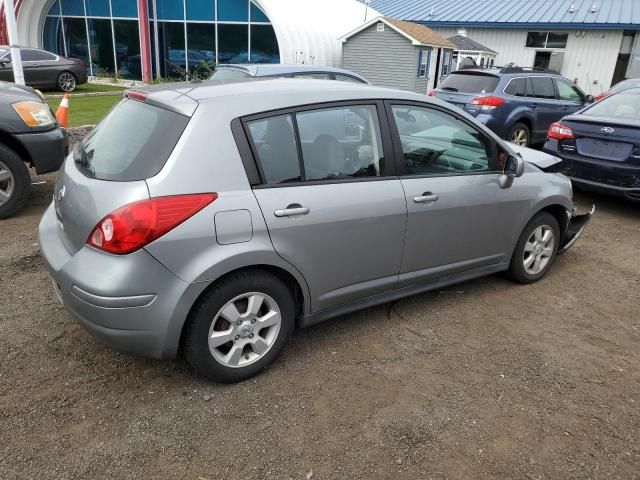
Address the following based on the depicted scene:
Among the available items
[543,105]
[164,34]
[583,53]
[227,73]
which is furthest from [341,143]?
[583,53]

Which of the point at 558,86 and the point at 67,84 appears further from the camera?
the point at 67,84

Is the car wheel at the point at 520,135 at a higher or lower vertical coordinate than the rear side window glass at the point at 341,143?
lower

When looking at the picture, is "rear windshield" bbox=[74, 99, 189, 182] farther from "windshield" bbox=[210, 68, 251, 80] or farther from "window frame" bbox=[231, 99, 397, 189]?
"windshield" bbox=[210, 68, 251, 80]

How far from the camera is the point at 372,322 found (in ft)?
12.6

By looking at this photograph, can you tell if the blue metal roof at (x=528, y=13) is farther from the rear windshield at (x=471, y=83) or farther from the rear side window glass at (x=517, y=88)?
the rear windshield at (x=471, y=83)

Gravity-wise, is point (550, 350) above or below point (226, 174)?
below

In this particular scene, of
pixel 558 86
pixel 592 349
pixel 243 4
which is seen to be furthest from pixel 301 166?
pixel 243 4

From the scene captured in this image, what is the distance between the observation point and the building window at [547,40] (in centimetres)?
2203

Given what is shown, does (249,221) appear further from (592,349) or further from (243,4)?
(243,4)

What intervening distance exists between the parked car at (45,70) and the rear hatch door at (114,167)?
49.3ft

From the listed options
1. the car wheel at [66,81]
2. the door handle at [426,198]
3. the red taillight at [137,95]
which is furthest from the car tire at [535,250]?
the car wheel at [66,81]

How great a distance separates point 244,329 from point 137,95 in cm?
159

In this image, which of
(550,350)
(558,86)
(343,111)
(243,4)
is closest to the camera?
(343,111)

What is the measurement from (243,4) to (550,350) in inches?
762
